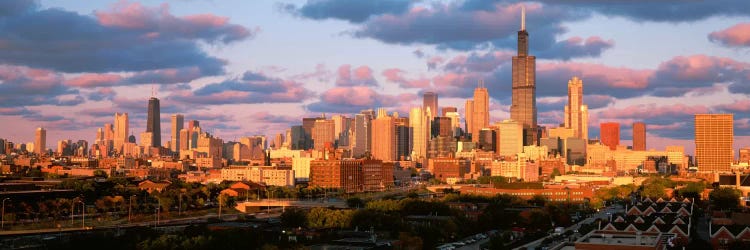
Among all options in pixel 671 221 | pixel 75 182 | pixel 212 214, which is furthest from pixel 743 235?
pixel 75 182

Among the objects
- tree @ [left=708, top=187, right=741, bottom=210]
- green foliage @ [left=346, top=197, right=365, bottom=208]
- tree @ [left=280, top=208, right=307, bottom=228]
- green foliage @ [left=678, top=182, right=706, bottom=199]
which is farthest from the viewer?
green foliage @ [left=678, top=182, right=706, bottom=199]

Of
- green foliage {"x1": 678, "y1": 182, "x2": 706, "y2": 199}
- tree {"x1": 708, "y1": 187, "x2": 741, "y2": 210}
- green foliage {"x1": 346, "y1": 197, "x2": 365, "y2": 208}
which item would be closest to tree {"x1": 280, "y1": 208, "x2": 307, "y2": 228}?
green foliage {"x1": 346, "y1": 197, "x2": 365, "y2": 208}

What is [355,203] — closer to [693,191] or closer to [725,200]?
[725,200]

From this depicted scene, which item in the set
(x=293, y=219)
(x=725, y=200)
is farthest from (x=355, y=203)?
(x=725, y=200)

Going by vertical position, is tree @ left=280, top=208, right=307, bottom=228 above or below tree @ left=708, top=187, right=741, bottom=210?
below

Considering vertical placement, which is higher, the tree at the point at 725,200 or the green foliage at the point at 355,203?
the tree at the point at 725,200

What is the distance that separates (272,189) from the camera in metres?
147

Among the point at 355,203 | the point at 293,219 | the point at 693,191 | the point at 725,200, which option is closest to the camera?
the point at 293,219

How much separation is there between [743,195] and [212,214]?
69820 mm

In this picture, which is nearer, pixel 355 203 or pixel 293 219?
pixel 293 219

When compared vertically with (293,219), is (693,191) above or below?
above

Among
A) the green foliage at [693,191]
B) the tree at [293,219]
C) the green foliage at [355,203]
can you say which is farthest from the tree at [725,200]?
the tree at [293,219]

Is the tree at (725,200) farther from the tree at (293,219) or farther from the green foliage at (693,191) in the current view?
the tree at (293,219)

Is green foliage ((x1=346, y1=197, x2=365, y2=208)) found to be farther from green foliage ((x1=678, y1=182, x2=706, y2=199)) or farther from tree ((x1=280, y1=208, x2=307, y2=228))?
green foliage ((x1=678, y1=182, x2=706, y2=199))
